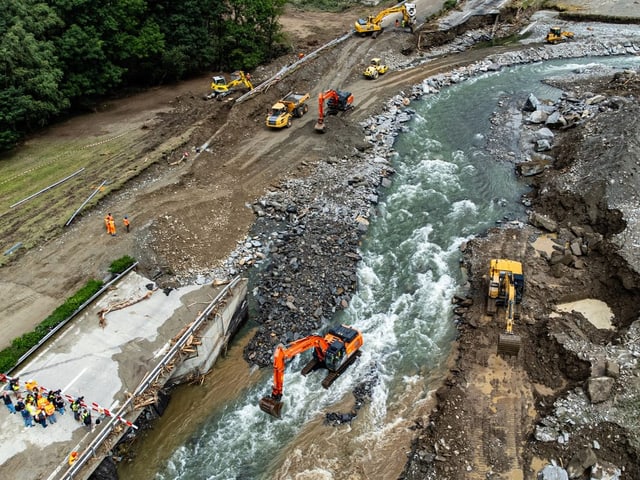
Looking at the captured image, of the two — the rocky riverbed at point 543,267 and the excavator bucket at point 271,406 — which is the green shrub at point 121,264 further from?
the excavator bucket at point 271,406

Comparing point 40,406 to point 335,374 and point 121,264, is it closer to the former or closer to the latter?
point 121,264

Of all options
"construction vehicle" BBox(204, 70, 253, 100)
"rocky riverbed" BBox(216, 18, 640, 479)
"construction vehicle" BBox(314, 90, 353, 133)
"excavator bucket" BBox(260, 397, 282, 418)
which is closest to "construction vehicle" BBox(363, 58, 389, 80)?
"rocky riverbed" BBox(216, 18, 640, 479)

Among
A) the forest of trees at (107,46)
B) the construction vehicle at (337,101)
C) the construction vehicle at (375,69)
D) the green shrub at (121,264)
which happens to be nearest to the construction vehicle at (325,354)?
the green shrub at (121,264)

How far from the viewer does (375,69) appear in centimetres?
5125

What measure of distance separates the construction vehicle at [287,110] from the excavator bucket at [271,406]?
24.2 meters

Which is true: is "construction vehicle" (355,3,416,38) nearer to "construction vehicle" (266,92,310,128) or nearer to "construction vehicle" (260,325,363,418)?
"construction vehicle" (266,92,310,128)

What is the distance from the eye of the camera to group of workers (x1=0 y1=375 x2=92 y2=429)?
2055 cm

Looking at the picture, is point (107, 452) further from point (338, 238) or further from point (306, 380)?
point (338, 238)

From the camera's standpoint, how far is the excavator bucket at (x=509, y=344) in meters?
24.7

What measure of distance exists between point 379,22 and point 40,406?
51850 millimetres

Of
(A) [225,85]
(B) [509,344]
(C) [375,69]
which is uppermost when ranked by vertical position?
(A) [225,85]

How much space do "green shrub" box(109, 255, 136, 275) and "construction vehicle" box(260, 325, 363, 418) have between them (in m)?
10.2

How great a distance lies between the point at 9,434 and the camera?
801 inches

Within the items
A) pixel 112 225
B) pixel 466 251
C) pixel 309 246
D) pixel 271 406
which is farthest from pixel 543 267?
pixel 112 225
